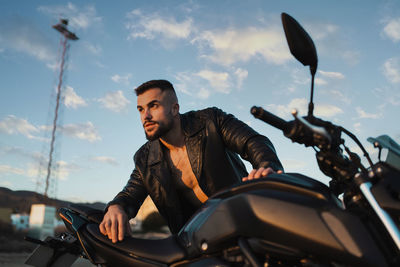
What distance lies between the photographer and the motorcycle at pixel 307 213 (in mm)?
1010

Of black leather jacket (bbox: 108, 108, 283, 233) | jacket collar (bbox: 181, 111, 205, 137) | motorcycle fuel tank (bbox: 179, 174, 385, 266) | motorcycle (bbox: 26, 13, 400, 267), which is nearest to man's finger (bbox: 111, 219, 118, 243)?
motorcycle (bbox: 26, 13, 400, 267)

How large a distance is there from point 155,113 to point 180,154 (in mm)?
443

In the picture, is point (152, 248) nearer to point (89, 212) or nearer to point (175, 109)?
point (89, 212)

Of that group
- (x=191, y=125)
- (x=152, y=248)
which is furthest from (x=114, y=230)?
A: (x=191, y=125)

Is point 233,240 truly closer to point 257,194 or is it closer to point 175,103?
point 257,194

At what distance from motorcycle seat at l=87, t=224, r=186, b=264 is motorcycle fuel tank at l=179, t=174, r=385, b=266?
15cm

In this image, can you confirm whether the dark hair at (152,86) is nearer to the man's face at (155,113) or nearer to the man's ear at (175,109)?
the man's face at (155,113)

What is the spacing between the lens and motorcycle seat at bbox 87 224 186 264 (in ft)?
4.64

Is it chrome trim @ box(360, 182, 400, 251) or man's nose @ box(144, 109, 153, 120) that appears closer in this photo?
chrome trim @ box(360, 182, 400, 251)

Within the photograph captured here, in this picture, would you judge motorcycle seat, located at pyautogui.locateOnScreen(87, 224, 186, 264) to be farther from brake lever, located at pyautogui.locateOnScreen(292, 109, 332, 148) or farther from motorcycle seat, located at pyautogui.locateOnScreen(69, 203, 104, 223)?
brake lever, located at pyautogui.locateOnScreen(292, 109, 332, 148)

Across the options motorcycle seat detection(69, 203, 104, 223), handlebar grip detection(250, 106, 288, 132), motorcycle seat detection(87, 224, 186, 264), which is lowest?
motorcycle seat detection(87, 224, 186, 264)

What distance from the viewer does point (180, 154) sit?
303 cm

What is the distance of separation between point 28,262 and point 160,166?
1.22 meters

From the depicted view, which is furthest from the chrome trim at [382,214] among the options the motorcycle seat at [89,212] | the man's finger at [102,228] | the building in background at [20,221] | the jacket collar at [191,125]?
the building in background at [20,221]
